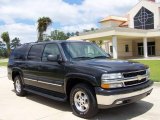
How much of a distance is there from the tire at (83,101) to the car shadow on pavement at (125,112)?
0.32 m

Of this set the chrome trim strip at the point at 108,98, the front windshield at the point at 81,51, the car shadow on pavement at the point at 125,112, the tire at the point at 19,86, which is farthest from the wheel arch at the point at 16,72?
the chrome trim strip at the point at 108,98

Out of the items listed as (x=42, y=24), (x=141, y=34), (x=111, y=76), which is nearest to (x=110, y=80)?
(x=111, y=76)

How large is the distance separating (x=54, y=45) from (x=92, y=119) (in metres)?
2.52

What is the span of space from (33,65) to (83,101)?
2600 mm

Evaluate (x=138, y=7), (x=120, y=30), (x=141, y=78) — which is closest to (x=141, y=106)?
(x=141, y=78)

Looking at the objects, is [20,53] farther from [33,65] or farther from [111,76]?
[111,76]

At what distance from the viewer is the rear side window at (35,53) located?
8.38 m

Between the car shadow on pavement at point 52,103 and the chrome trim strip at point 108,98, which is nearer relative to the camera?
the chrome trim strip at point 108,98

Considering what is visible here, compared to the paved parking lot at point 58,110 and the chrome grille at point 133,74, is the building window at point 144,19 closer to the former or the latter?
the paved parking lot at point 58,110

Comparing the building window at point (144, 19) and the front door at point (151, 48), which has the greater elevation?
the building window at point (144, 19)

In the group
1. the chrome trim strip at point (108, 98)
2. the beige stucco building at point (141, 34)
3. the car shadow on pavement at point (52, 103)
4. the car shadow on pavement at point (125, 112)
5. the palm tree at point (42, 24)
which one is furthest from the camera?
the palm tree at point (42, 24)

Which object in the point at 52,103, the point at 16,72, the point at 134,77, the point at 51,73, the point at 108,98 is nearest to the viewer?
the point at 108,98

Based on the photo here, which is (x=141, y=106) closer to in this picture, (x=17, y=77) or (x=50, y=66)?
(x=50, y=66)

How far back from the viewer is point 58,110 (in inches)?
295
